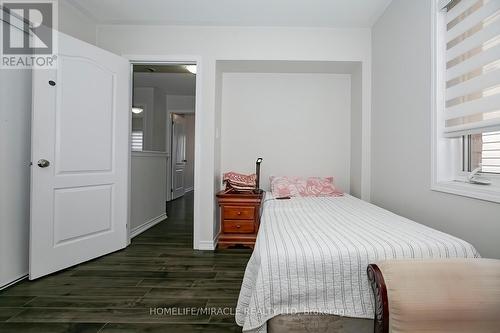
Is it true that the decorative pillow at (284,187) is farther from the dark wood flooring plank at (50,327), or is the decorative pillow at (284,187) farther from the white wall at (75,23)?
the white wall at (75,23)

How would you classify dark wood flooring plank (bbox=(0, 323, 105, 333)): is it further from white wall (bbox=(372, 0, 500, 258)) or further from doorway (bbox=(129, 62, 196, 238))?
white wall (bbox=(372, 0, 500, 258))

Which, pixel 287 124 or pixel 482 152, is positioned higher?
pixel 287 124

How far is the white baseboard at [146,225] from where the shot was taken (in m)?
3.38

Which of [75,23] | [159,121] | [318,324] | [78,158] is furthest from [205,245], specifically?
[159,121]

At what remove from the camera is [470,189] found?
1513 millimetres

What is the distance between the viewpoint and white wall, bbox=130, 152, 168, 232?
3426mm

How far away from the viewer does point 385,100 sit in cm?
256

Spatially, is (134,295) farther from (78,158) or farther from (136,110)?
(136,110)

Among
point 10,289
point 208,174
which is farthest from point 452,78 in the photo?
point 10,289

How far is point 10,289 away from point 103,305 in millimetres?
858

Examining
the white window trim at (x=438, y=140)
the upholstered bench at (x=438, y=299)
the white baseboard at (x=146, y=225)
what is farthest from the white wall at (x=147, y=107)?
the upholstered bench at (x=438, y=299)

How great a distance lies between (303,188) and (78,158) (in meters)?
2.34

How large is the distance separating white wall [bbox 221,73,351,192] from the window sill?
1.61 metres

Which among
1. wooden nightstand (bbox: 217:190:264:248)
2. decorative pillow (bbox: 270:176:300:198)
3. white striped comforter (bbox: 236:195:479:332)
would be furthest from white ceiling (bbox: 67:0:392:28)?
white striped comforter (bbox: 236:195:479:332)
